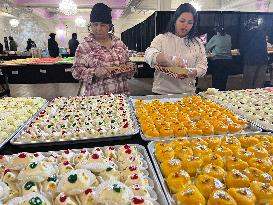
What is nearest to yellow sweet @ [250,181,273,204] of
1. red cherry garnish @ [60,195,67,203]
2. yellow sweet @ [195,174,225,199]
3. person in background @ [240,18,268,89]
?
yellow sweet @ [195,174,225,199]

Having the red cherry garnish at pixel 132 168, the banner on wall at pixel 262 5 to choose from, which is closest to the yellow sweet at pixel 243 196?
the red cherry garnish at pixel 132 168

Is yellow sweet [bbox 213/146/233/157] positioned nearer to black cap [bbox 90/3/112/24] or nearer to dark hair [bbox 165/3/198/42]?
dark hair [bbox 165/3/198/42]

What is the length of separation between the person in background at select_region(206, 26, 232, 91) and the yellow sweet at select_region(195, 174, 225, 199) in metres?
6.68

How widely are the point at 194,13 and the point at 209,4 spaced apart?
15.0 metres

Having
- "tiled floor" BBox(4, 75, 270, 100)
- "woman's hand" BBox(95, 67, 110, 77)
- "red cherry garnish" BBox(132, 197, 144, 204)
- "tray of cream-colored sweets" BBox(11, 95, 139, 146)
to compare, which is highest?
"woman's hand" BBox(95, 67, 110, 77)

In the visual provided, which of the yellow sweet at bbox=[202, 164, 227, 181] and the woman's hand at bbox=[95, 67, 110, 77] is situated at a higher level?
the woman's hand at bbox=[95, 67, 110, 77]

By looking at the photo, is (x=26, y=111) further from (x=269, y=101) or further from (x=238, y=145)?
(x=269, y=101)

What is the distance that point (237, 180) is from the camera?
1330mm

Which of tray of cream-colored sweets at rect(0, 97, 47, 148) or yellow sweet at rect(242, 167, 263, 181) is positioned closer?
yellow sweet at rect(242, 167, 263, 181)

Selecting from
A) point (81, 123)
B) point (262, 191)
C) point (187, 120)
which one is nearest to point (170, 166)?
point (262, 191)

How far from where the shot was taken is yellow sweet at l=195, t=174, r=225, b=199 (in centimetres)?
126

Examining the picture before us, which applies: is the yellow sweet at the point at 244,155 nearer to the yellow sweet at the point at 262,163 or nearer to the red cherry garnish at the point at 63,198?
the yellow sweet at the point at 262,163

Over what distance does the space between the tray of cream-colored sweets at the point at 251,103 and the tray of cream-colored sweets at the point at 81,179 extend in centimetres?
120

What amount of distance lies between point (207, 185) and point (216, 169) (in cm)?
18
